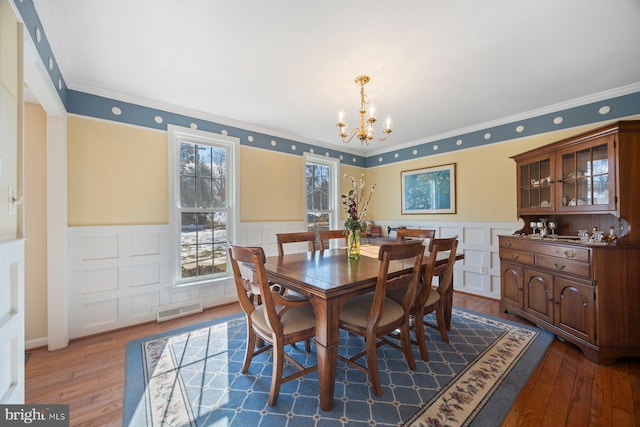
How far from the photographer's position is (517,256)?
2.84 metres

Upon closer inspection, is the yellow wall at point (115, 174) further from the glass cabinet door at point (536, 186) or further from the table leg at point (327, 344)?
the glass cabinet door at point (536, 186)

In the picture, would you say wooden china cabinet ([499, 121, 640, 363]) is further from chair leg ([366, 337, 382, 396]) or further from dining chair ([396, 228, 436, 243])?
chair leg ([366, 337, 382, 396])

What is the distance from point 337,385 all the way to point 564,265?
2350mm

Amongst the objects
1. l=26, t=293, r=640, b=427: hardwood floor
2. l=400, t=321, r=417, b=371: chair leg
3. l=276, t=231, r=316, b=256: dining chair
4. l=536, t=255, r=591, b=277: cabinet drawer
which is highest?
l=276, t=231, r=316, b=256: dining chair

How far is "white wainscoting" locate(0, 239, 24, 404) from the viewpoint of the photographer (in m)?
1.04

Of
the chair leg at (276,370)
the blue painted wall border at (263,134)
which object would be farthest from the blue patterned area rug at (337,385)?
the blue painted wall border at (263,134)

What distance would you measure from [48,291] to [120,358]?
979mm

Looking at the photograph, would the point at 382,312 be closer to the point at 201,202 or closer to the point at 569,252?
the point at 569,252

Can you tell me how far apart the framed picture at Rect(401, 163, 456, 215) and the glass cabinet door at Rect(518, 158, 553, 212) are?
1.01 m

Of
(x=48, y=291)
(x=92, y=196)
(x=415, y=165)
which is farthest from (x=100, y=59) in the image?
(x=415, y=165)

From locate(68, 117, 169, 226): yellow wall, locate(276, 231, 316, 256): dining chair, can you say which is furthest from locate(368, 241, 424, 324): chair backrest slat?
locate(68, 117, 169, 226): yellow wall

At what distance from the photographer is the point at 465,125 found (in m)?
3.78

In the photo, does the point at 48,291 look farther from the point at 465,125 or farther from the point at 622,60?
the point at 622,60

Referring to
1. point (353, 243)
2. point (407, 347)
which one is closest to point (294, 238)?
point (353, 243)
